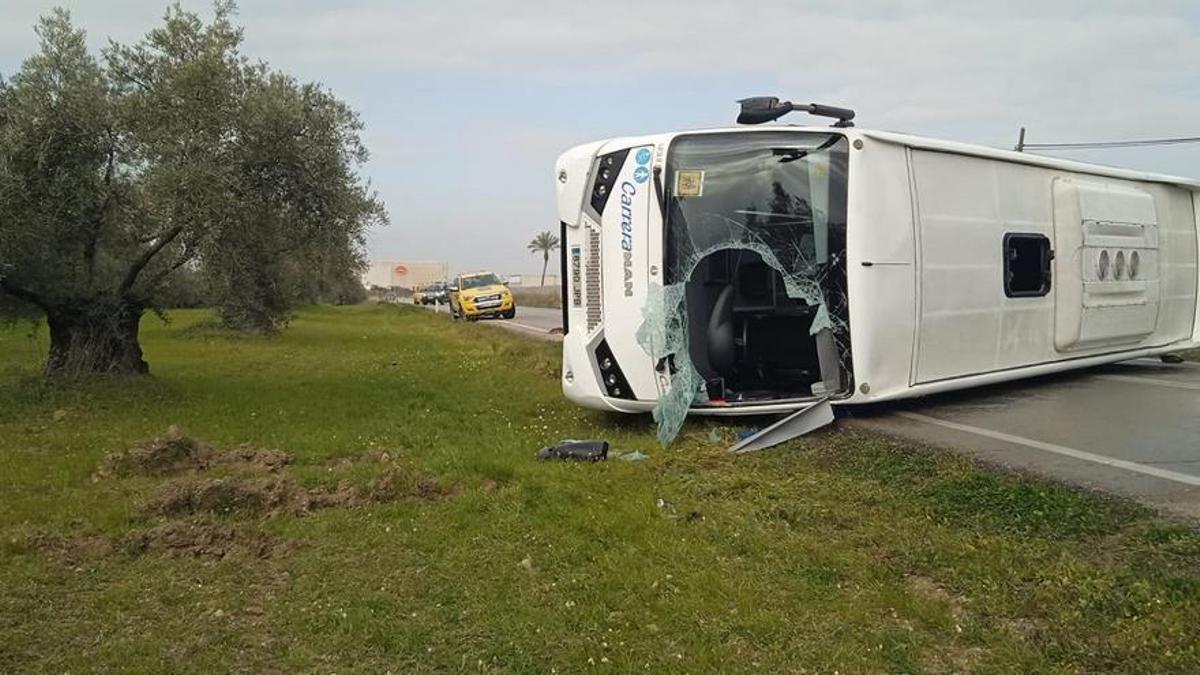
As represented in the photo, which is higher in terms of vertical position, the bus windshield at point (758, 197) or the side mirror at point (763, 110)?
the side mirror at point (763, 110)

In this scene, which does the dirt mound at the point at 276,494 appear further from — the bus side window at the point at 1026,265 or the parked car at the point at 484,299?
the parked car at the point at 484,299

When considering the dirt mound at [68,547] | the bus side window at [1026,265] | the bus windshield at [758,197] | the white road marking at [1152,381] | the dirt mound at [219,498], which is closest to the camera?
the dirt mound at [68,547]

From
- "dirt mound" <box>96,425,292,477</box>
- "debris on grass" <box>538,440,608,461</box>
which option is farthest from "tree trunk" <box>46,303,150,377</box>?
"debris on grass" <box>538,440,608,461</box>

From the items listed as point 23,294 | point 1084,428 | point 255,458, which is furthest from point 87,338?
point 1084,428

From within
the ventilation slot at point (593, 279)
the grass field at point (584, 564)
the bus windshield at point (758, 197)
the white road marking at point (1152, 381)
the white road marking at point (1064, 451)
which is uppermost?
the bus windshield at point (758, 197)

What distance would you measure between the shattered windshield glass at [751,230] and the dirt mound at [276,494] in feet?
7.64

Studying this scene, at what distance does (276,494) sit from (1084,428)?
6408 mm

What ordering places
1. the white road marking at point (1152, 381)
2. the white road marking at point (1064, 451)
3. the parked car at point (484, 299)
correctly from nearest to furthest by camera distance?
the white road marking at point (1064, 451)
the white road marking at point (1152, 381)
the parked car at point (484, 299)

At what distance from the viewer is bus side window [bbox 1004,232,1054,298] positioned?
8.83 m

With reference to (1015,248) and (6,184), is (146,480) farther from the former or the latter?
(1015,248)

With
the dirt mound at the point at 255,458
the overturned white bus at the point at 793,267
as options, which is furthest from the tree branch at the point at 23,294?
the overturned white bus at the point at 793,267

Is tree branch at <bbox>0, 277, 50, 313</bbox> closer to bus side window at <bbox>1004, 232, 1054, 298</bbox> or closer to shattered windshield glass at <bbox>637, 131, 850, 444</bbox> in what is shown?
shattered windshield glass at <bbox>637, 131, 850, 444</bbox>

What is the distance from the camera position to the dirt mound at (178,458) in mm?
7285

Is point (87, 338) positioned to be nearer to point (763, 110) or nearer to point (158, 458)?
point (158, 458)
